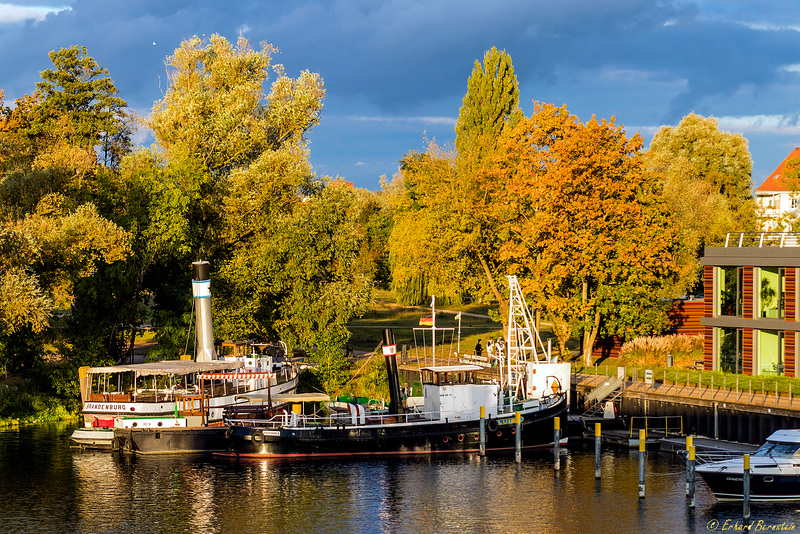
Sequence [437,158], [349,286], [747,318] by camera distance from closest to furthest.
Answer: [747,318] → [349,286] → [437,158]

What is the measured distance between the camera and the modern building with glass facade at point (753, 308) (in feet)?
165

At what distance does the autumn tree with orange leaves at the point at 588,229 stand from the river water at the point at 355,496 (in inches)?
657

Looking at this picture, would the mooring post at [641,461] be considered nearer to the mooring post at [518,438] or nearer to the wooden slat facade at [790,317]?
the mooring post at [518,438]

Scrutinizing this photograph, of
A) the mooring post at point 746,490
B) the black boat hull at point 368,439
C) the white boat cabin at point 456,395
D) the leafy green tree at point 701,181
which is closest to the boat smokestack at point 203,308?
the black boat hull at point 368,439

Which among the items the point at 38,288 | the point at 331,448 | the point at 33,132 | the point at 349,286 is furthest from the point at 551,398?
the point at 33,132

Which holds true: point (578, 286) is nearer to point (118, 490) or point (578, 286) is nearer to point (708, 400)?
point (708, 400)

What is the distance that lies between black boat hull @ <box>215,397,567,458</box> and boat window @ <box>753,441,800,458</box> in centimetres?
1217

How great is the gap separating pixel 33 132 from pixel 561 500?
5911 centimetres

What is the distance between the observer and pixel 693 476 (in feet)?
108

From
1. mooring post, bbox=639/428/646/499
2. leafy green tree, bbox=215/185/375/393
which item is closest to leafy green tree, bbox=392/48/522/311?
leafy green tree, bbox=215/185/375/393

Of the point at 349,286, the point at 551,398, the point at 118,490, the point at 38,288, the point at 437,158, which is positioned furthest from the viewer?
the point at 437,158

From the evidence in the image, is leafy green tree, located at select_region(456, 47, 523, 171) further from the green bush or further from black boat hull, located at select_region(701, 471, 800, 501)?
black boat hull, located at select_region(701, 471, 800, 501)

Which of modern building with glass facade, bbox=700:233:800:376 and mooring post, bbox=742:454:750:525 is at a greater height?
modern building with glass facade, bbox=700:233:800:376

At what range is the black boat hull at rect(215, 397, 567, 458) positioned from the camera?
4272cm
